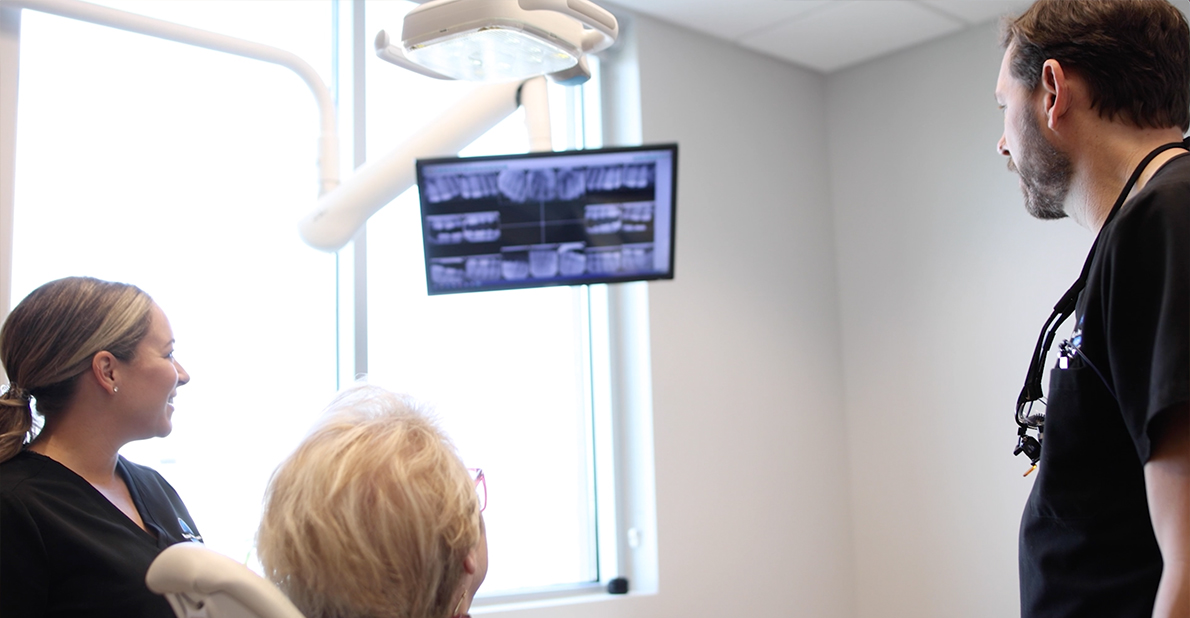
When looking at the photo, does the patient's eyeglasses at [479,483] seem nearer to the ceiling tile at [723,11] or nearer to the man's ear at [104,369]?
the man's ear at [104,369]

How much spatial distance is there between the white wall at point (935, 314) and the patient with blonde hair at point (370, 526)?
2672mm

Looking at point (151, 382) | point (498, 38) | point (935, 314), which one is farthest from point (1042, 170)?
point (935, 314)

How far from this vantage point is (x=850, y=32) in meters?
3.54

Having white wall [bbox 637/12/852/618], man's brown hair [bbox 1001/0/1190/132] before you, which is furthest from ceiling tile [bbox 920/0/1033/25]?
man's brown hair [bbox 1001/0/1190/132]

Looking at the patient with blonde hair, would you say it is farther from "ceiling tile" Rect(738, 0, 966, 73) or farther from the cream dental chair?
"ceiling tile" Rect(738, 0, 966, 73)

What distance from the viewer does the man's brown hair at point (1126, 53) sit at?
1.29m

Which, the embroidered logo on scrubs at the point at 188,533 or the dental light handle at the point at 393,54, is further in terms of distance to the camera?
the embroidered logo on scrubs at the point at 188,533

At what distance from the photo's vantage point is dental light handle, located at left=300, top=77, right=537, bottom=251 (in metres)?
1.63

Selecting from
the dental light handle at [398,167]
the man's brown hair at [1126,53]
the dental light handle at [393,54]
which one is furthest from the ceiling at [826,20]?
the man's brown hair at [1126,53]

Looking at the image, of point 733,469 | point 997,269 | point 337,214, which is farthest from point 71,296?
point 997,269

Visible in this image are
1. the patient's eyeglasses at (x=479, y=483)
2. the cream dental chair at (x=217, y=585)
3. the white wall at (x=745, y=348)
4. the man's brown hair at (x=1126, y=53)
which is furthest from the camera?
the white wall at (x=745, y=348)

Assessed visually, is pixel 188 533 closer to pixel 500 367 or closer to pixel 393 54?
pixel 393 54

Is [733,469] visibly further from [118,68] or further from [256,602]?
[256,602]

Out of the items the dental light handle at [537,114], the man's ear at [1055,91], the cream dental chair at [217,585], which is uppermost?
the dental light handle at [537,114]
